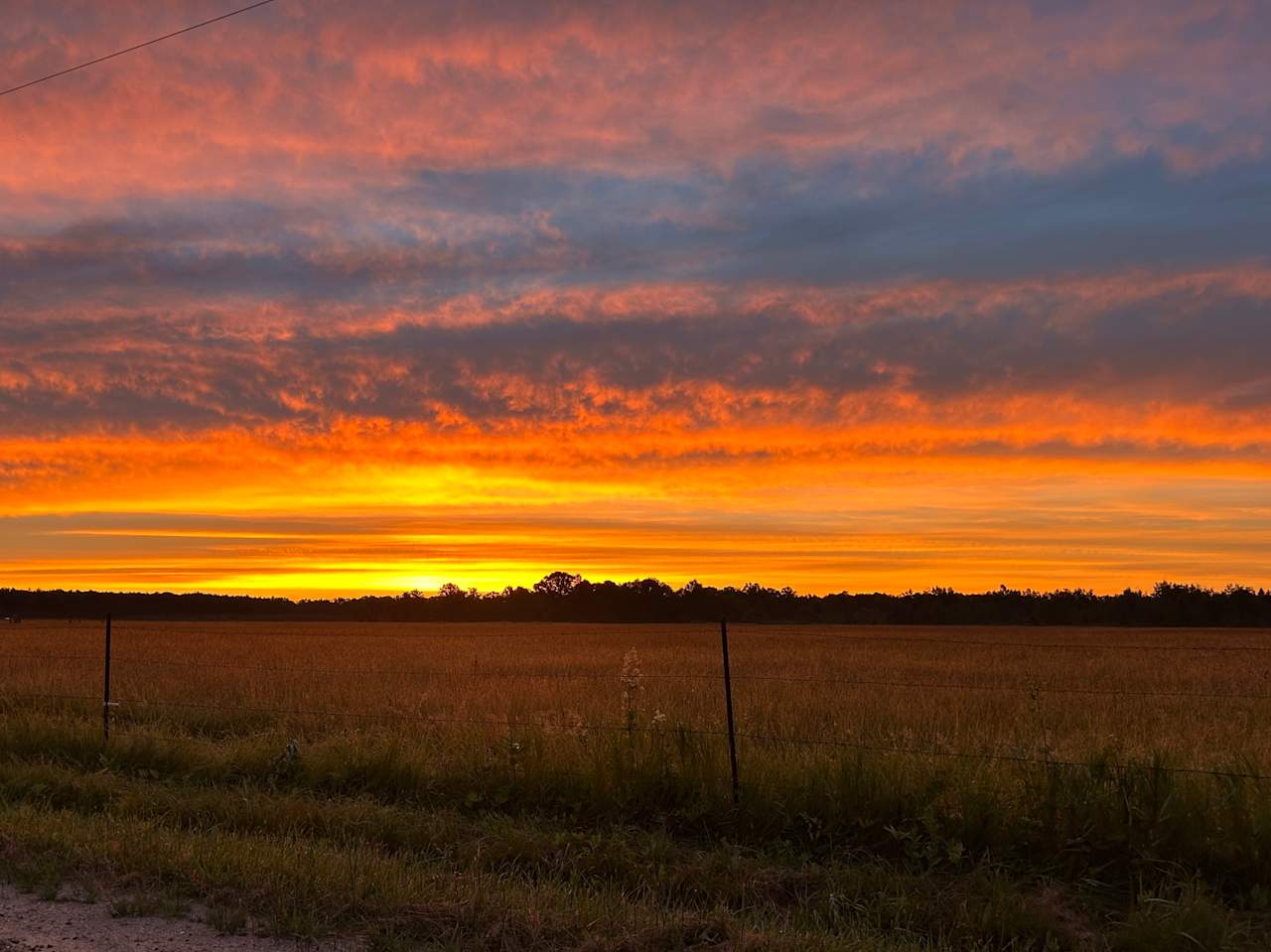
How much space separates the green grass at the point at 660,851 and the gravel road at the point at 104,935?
Result: 17 cm

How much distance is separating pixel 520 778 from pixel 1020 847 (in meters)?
4.65

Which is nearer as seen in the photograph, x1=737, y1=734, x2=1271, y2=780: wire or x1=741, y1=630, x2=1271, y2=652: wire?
x1=737, y1=734, x2=1271, y2=780: wire

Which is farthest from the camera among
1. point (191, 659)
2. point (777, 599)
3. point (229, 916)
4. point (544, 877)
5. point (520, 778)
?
point (777, 599)

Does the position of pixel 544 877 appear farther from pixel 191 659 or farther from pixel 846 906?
pixel 191 659

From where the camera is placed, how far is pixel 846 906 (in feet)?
24.2

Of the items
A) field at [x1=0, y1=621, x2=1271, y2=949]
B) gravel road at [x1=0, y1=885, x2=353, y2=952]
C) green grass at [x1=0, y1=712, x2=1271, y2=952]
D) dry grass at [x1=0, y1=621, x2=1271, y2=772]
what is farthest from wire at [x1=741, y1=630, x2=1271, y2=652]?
gravel road at [x1=0, y1=885, x2=353, y2=952]

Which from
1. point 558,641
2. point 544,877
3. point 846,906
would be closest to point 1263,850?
point 846,906

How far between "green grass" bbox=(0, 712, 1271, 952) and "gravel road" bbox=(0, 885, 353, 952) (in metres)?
0.17

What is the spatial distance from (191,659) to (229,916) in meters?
27.6

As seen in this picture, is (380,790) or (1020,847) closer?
(1020,847)

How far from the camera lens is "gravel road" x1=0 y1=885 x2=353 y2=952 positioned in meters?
6.19

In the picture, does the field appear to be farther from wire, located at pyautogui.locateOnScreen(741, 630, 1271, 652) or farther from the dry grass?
wire, located at pyautogui.locateOnScreen(741, 630, 1271, 652)

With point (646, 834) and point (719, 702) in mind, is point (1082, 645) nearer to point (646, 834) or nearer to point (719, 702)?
point (719, 702)

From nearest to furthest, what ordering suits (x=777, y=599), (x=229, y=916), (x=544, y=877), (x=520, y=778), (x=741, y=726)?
(x=229, y=916), (x=544, y=877), (x=520, y=778), (x=741, y=726), (x=777, y=599)
